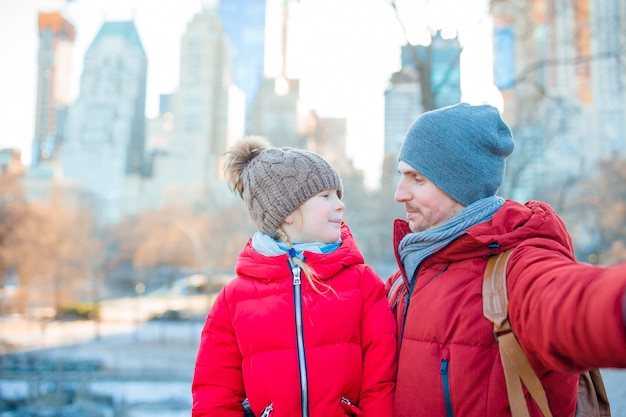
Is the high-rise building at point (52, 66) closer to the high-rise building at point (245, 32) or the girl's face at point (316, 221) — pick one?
the high-rise building at point (245, 32)

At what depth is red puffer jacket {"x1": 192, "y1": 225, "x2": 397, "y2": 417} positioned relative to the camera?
1.71m

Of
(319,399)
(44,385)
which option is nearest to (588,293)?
(319,399)

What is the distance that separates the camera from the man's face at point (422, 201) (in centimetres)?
184

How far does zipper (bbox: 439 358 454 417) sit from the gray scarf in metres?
0.34

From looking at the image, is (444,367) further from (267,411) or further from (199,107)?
(199,107)

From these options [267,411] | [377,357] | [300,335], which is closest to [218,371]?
[267,411]

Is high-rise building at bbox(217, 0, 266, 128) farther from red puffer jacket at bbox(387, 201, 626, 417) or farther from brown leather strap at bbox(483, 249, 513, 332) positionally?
brown leather strap at bbox(483, 249, 513, 332)

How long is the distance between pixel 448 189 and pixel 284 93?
8961cm

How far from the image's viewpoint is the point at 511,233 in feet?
5.03

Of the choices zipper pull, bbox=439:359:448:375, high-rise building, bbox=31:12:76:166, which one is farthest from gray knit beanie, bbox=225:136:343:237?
high-rise building, bbox=31:12:76:166

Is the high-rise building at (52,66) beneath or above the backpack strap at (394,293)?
above

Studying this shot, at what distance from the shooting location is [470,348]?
153 cm

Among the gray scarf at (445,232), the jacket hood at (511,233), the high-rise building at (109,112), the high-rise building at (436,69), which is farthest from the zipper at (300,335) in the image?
the high-rise building at (109,112)

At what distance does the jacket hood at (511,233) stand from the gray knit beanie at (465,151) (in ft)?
0.43
